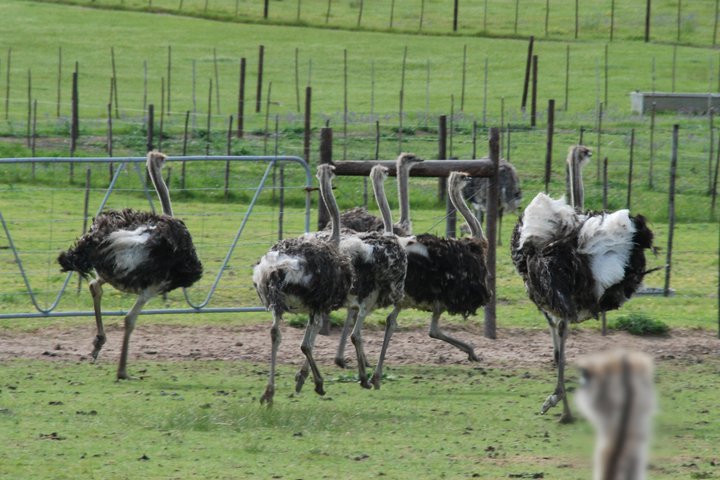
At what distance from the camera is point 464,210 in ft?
39.0

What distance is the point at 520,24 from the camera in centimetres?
5278

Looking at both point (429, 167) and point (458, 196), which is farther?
point (429, 167)

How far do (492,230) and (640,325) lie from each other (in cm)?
176

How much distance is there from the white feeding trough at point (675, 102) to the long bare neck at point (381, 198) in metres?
24.5

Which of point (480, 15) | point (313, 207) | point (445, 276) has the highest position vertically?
point (480, 15)

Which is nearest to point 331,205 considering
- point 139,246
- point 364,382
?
point 364,382

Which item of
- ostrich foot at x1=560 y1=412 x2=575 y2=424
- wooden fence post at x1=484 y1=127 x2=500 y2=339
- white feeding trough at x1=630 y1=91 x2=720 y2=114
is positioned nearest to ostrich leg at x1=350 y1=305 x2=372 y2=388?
ostrich foot at x1=560 y1=412 x2=575 y2=424

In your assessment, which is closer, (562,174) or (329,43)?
(562,174)

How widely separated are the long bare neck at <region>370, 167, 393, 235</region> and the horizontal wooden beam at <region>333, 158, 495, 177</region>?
501 mm

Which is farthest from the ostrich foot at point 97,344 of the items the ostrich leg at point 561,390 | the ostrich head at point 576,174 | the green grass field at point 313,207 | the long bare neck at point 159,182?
the ostrich head at point 576,174

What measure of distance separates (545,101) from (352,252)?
31.0m

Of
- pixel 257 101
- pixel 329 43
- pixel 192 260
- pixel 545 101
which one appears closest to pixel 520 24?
pixel 329 43

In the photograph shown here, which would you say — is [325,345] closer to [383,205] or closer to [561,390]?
[383,205]

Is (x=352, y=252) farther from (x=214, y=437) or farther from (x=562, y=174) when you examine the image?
(x=562, y=174)
